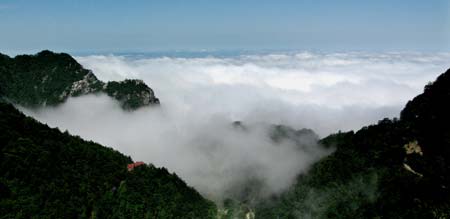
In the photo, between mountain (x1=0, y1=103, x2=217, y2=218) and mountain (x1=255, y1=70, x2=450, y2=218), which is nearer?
mountain (x1=255, y1=70, x2=450, y2=218)

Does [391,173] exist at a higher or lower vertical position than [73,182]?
higher

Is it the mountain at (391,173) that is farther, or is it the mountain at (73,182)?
the mountain at (73,182)

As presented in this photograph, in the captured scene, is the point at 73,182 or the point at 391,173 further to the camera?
the point at 73,182

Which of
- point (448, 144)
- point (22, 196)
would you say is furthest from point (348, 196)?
point (22, 196)
